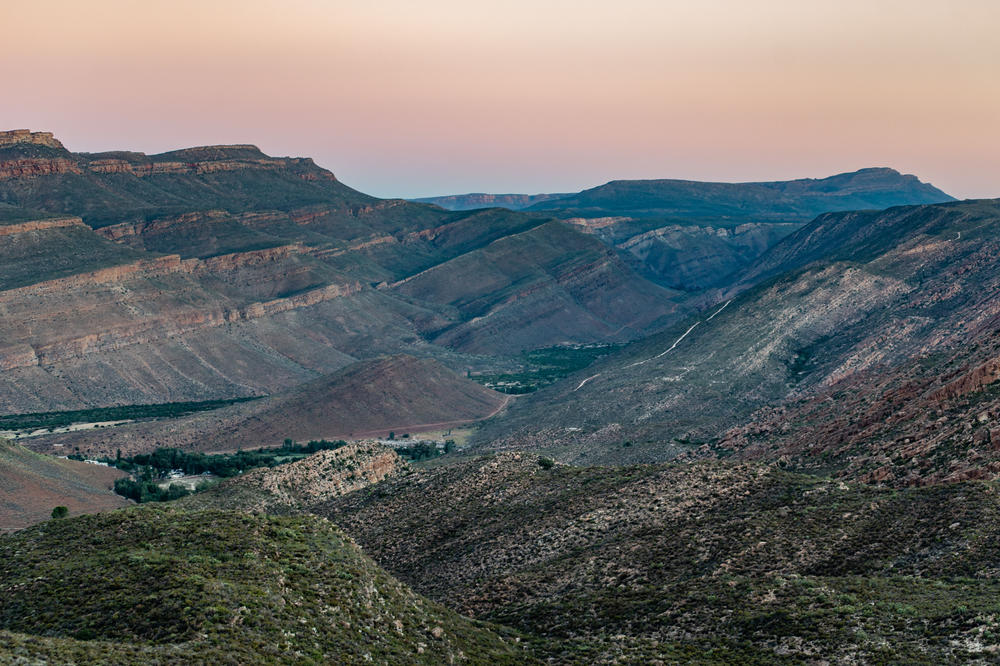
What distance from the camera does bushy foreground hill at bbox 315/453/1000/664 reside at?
27000 millimetres

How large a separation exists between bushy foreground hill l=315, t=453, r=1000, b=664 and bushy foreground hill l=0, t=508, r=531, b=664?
4.42 metres

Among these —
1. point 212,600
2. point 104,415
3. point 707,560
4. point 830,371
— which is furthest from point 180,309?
point 212,600

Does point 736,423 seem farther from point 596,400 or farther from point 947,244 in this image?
point 947,244

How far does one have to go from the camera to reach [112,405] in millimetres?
119938

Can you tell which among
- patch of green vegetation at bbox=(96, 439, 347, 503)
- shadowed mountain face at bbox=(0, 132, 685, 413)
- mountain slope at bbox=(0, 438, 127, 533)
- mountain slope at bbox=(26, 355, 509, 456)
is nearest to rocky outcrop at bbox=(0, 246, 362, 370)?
shadowed mountain face at bbox=(0, 132, 685, 413)

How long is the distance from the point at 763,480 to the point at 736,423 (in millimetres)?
36272

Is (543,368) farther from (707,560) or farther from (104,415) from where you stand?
(707,560)

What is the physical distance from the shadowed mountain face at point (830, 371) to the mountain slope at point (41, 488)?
103 feet

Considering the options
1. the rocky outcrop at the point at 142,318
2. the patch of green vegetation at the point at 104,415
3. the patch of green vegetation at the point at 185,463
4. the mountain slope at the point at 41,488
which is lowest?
the patch of green vegetation at the point at 185,463

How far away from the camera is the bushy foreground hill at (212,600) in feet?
75.9

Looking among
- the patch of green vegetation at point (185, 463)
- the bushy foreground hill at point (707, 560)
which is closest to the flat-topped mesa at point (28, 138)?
the patch of green vegetation at point (185, 463)

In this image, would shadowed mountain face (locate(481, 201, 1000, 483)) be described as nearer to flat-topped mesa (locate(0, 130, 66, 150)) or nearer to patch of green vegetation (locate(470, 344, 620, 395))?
patch of green vegetation (locate(470, 344, 620, 395))

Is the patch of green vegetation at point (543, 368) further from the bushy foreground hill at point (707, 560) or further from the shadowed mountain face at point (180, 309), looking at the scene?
the bushy foreground hill at point (707, 560)

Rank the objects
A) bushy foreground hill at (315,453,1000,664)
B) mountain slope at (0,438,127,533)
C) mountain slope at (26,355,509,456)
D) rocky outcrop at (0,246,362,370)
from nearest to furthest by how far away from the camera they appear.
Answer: bushy foreground hill at (315,453,1000,664) → mountain slope at (0,438,127,533) → mountain slope at (26,355,509,456) → rocky outcrop at (0,246,362,370)
